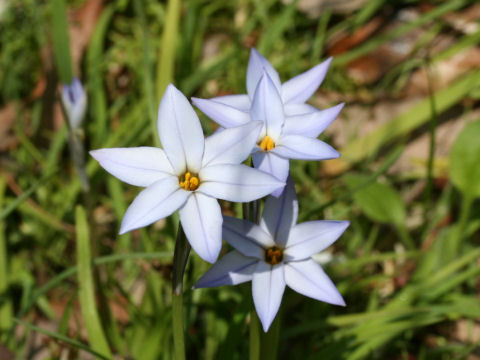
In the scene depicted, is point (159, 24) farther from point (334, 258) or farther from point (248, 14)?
point (334, 258)

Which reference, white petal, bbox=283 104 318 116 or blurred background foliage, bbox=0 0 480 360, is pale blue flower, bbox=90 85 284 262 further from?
blurred background foliage, bbox=0 0 480 360

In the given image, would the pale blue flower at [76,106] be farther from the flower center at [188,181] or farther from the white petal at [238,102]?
the flower center at [188,181]

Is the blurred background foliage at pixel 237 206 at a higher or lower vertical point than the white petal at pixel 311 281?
higher

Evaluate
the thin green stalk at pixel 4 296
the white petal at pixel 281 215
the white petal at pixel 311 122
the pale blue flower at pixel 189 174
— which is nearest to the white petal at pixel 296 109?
the white petal at pixel 311 122

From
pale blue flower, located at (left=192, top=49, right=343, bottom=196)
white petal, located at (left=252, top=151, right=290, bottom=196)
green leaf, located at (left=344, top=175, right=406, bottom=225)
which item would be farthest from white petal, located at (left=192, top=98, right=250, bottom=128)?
green leaf, located at (left=344, top=175, right=406, bottom=225)

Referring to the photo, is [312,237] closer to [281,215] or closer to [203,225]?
[281,215]

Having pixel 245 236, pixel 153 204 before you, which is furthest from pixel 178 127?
pixel 245 236

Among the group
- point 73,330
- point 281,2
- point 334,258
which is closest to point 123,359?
point 73,330
